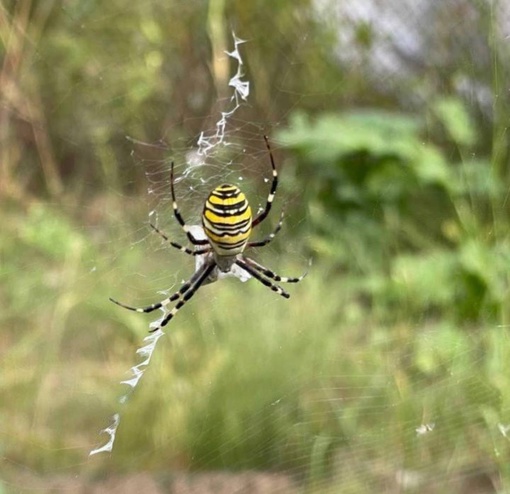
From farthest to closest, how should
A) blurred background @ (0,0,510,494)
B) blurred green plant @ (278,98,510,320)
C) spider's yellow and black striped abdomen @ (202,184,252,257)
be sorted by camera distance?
blurred green plant @ (278,98,510,320) < blurred background @ (0,0,510,494) < spider's yellow and black striped abdomen @ (202,184,252,257)

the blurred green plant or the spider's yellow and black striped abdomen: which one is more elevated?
the blurred green plant

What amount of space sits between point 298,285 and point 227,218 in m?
1.53

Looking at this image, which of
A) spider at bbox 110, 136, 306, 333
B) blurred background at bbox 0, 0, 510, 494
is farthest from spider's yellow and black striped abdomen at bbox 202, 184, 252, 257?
blurred background at bbox 0, 0, 510, 494

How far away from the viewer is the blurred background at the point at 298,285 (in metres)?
2.31

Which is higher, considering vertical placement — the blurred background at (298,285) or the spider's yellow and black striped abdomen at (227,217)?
the blurred background at (298,285)

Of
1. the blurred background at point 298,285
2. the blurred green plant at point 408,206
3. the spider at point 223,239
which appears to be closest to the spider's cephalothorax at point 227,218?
the spider at point 223,239

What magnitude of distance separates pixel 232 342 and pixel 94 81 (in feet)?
8.25

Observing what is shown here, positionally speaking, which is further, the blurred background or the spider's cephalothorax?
the blurred background

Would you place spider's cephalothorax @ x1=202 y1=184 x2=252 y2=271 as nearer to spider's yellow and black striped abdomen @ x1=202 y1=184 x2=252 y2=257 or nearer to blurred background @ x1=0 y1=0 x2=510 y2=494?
spider's yellow and black striped abdomen @ x1=202 y1=184 x2=252 y2=257

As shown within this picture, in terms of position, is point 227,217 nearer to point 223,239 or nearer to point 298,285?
point 223,239

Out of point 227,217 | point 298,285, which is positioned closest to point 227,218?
point 227,217

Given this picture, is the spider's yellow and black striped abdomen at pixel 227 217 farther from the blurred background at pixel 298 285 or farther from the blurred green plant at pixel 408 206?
the blurred green plant at pixel 408 206

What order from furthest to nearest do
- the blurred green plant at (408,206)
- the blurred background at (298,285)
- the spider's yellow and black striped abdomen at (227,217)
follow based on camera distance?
the blurred green plant at (408,206) < the blurred background at (298,285) < the spider's yellow and black striped abdomen at (227,217)

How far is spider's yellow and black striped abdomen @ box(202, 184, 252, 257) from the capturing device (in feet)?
4.86
